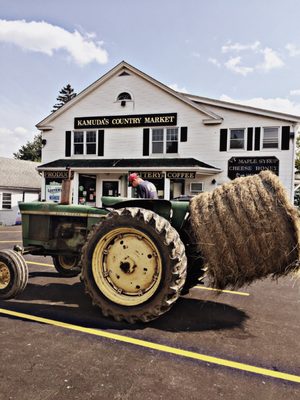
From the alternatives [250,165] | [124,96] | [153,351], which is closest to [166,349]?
[153,351]

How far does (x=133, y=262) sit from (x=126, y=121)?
15.7 m

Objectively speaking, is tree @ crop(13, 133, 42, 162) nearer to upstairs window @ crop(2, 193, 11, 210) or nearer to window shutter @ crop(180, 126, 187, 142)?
upstairs window @ crop(2, 193, 11, 210)

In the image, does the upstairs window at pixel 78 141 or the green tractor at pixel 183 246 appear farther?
the upstairs window at pixel 78 141

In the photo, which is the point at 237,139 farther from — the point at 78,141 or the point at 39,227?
the point at 39,227

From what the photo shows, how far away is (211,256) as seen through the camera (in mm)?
3861

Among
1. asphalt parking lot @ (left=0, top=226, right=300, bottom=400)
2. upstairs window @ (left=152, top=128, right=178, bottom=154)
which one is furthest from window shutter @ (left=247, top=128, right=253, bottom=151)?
asphalt parking lot @ (left=0, top=226, right=300, bottom=400)

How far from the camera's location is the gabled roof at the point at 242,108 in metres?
15.9

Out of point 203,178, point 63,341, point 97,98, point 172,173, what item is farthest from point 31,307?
point 97,98

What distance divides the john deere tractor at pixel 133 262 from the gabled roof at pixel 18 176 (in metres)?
21.1

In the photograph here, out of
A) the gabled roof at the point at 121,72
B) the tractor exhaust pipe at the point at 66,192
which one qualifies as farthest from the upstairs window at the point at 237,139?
the tractor exhaust pipe at the point at 66,192

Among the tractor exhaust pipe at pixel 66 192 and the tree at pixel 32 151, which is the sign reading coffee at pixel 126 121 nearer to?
the tractor exhaust pipe at pixel 66 192

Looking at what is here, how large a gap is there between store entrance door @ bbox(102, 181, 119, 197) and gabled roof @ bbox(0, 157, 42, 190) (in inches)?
299

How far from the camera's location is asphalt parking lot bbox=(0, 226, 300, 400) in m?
2.68

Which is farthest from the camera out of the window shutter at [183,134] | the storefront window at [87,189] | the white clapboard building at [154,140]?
the storefront window at [87,189]
